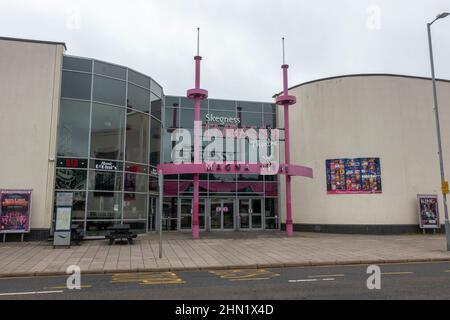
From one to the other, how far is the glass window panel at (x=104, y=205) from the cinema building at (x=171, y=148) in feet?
0.18

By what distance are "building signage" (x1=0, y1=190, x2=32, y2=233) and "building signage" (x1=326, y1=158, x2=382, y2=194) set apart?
17854 mm

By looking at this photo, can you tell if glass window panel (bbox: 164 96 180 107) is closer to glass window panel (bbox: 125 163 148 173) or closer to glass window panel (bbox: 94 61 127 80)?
glass window panel (bbox: 94 61 127 80)

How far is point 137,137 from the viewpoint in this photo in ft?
75.2

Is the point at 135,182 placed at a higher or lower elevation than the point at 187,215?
higher

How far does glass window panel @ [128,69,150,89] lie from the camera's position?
22.8 metres

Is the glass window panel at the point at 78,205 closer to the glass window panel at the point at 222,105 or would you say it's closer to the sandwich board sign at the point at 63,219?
the sandwich board sign at the point at 63,219

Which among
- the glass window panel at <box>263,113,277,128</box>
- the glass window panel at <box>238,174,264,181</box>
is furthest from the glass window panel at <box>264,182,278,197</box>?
the glass window panel at <box>263,113,277,128</box>

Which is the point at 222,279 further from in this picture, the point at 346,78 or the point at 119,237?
the point at 346,78

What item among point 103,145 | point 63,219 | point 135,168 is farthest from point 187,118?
point 63,219

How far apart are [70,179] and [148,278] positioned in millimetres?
11167

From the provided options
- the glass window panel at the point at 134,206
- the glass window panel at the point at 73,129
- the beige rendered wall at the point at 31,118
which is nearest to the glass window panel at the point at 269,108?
the glass window panel at the point at 134,206

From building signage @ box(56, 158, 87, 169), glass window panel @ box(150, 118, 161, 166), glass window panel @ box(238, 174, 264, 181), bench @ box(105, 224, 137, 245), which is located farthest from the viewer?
glass window panel @ box(238, 174, 264, 181)

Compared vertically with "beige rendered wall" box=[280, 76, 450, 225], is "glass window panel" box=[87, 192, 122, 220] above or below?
below

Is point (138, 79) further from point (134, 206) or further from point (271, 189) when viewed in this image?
point (271, 189)
